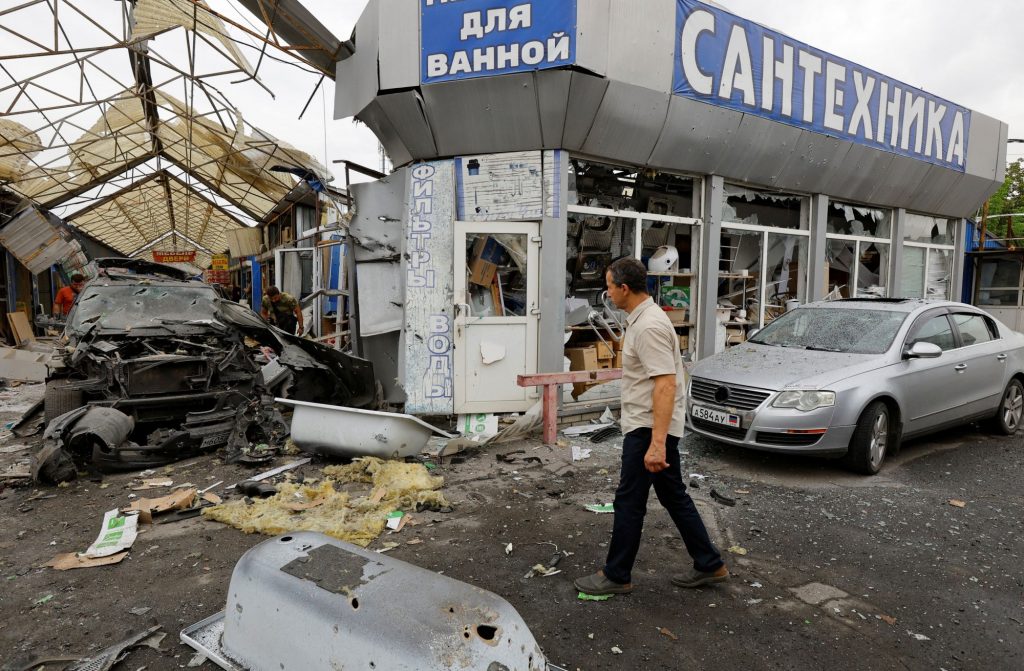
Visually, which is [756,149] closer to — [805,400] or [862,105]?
[862,105]

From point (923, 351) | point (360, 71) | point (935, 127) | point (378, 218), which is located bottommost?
point (923, 351)

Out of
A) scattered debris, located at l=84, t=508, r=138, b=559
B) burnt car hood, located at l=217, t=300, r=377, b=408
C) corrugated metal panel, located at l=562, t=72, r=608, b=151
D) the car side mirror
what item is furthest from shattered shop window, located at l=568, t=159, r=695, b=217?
scattered debris, located at l=84, t=508, r=138, b=559

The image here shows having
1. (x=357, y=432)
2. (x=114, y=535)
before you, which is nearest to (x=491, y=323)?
(x=357, y=432)

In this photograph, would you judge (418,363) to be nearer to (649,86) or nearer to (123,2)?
(649,86)

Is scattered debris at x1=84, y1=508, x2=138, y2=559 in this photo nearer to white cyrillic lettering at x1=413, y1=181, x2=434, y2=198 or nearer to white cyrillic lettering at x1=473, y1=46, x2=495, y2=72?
white cyrillic lettering at x1=413, y1=181, x2=434, y2=198

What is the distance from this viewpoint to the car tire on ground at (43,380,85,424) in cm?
607

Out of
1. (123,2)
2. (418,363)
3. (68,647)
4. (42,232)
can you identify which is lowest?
(68,647)

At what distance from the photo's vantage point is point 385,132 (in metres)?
7.34

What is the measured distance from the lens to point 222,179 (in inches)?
663

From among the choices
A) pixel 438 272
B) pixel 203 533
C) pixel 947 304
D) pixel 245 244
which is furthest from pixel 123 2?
pixel 245 244

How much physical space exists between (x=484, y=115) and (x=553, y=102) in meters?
0.81

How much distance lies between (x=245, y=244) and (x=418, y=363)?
54.6 feet

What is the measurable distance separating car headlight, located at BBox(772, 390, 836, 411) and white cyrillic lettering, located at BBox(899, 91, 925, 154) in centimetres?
780

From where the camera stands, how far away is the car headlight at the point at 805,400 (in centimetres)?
513
